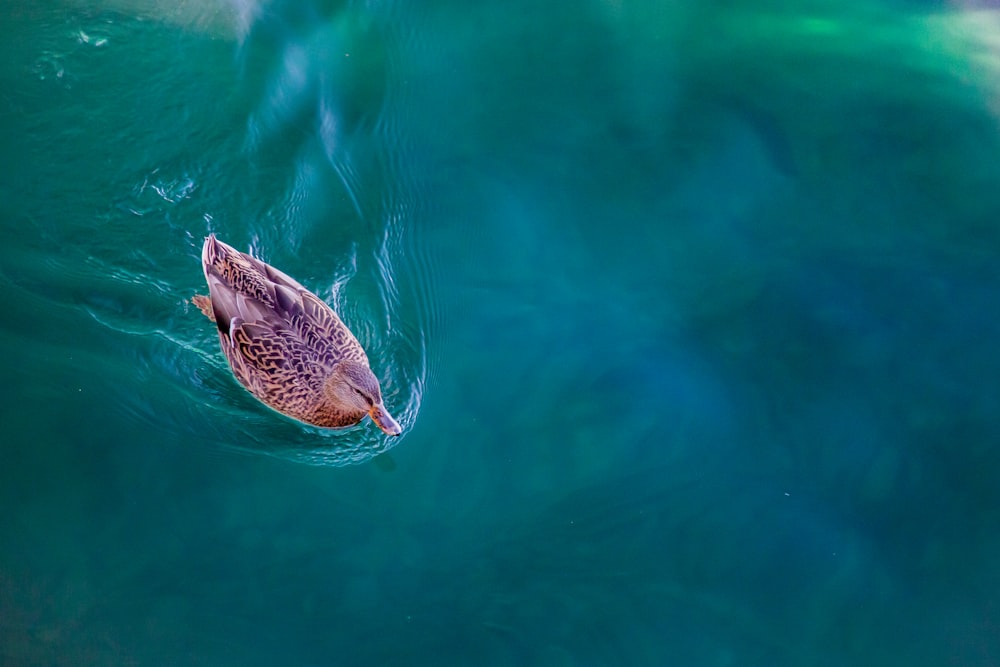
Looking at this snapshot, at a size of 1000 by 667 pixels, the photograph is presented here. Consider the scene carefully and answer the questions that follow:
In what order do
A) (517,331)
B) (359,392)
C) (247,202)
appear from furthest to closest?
(247,202) → (517,331) → (359,392)

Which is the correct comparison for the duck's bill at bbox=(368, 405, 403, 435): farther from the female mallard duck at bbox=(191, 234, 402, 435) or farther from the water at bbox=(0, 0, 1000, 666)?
the water at bbox=(0, 0, 1000, 666)

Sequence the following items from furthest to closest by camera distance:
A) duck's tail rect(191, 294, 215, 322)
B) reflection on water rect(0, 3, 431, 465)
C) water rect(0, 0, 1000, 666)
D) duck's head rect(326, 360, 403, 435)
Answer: duck's tail rect(191, 294, 215, 322) < reflection on water rect(0, 3, 431, 465) < duck's head rect(326, 360, 403, 435) < water rect(0, 0, 1000, 666)

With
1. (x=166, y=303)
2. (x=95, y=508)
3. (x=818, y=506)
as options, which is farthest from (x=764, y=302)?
(x=95, y=508)

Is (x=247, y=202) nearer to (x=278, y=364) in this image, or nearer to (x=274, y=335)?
(x=274, y=335)

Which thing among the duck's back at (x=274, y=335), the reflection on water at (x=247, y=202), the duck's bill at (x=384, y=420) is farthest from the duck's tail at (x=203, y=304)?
the duck's bill at (x=384, y=420)

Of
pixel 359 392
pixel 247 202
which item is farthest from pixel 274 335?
pixel 247 202

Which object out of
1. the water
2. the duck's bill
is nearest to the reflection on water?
the water
